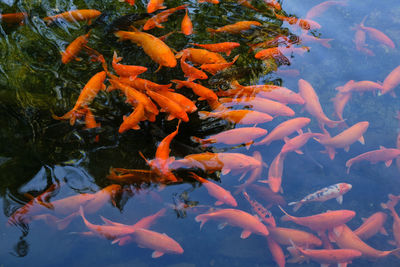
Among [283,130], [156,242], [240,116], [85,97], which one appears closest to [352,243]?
[283,130]

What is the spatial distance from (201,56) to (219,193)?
67.8 inches

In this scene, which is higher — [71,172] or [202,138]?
[202,138]

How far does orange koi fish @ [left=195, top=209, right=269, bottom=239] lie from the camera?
2891 mm

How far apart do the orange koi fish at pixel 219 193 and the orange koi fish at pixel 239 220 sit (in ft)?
0.31

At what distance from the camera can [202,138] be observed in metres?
3.39

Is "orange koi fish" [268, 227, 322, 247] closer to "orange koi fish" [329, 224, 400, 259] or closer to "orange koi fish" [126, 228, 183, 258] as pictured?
"orange koi fish" [329, 224, 400, 259]

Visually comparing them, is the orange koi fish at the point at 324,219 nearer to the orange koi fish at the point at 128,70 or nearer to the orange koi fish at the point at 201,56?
the orange koi fish at the point at 201,56

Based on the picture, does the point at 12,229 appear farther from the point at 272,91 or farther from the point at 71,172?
the point at 272,91

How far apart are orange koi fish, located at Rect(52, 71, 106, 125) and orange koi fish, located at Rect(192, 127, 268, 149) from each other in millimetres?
1234

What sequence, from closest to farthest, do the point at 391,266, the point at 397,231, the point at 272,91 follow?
the point at 391,266 → the point at 397,231 → the point at 272,91

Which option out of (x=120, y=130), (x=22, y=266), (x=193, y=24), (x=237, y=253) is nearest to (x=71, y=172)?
(x=120, y=130)

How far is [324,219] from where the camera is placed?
9.79 ft

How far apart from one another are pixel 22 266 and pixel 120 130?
1.50 metres

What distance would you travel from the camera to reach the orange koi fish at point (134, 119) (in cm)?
309
